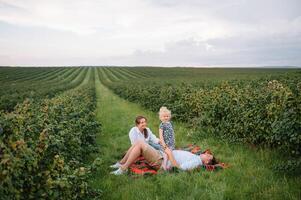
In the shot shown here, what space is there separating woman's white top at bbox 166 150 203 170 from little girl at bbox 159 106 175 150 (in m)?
0.33

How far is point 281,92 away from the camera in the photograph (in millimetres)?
7207

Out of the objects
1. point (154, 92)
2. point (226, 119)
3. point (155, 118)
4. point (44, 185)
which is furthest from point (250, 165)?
point (154, 92)

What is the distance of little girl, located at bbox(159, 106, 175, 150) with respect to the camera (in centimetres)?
715

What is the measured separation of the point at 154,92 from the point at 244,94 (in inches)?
375

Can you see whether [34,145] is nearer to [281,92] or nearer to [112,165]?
[112,165]

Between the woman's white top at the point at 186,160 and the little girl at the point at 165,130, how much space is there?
0.33m

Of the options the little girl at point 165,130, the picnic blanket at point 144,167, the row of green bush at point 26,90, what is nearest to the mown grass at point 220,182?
the picnic blanket at point 144,167

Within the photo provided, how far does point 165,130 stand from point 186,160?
82 cm

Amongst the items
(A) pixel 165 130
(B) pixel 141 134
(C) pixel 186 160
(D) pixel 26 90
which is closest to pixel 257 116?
(C) pixel 186 160

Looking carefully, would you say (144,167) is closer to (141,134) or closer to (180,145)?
(141,134)

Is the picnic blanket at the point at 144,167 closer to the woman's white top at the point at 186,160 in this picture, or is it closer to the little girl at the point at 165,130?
the woman's white top at the point at 186,160

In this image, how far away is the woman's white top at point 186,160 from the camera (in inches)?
263

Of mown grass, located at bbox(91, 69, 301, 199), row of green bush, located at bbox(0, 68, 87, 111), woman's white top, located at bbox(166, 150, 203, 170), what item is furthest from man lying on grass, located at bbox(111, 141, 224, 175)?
row of green bush, located at bbox(0, 68, 87, 111)

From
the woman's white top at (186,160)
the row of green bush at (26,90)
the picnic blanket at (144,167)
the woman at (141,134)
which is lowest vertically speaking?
the row of green bush at (26,90)
